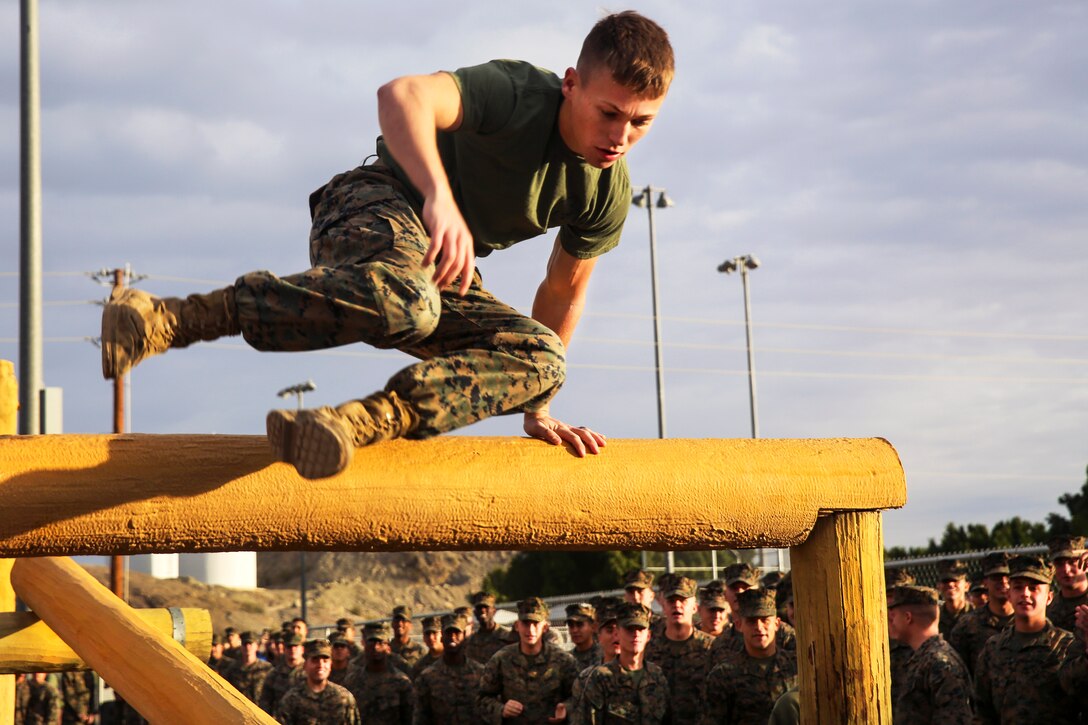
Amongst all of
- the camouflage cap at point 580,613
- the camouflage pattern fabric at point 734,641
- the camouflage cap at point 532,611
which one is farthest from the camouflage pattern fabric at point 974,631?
the camouflage cap at point 580,613

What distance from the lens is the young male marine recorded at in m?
2.77

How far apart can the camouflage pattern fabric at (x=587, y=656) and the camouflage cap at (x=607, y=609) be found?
28.2 inches

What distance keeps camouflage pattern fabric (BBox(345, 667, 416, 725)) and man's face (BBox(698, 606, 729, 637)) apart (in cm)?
343

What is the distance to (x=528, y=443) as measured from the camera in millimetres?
2957

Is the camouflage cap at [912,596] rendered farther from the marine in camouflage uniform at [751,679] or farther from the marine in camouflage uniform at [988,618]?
the marine in camouflage uniform at [988,618]

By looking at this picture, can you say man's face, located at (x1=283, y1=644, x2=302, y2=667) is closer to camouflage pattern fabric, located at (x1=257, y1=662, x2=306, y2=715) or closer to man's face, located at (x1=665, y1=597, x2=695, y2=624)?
camouflage pattern fabric, located at (x1=257, y1=662, x2=306, y2=715)

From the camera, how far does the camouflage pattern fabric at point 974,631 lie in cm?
854

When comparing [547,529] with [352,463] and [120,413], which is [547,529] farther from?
[120,413]

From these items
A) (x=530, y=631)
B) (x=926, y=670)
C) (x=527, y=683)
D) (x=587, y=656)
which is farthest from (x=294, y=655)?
(x=926, y=670)

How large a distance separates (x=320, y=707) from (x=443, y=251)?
9.21 meters

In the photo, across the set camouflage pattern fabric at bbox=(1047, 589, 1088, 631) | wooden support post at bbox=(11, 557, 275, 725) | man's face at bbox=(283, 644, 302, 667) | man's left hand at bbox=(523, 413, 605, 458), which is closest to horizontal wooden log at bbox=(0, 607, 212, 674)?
wooden support post at bbox=(11, 557, 275, 725)

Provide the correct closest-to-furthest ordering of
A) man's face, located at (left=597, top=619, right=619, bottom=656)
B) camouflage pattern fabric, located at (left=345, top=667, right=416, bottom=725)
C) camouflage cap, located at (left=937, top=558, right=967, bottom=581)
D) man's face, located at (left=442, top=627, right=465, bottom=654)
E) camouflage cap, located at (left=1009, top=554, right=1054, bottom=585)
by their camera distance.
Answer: camouflage cap, located at (left=1009, top=554, right=1054, bottom=585) → man's face, located at (left=597, top=619, right=619, bottom=656) → camouflage cap, located at (left=937, top=558, right=967, bottom=581) → man's face, located at (left=442, top=627, right=465, bottom=654) → camouflage pattern fabric, located at (left=345, top=667, right=416, bottom=725)

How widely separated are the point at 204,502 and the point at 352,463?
1.07 ft

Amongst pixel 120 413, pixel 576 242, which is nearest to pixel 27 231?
A: pixel 576 242
